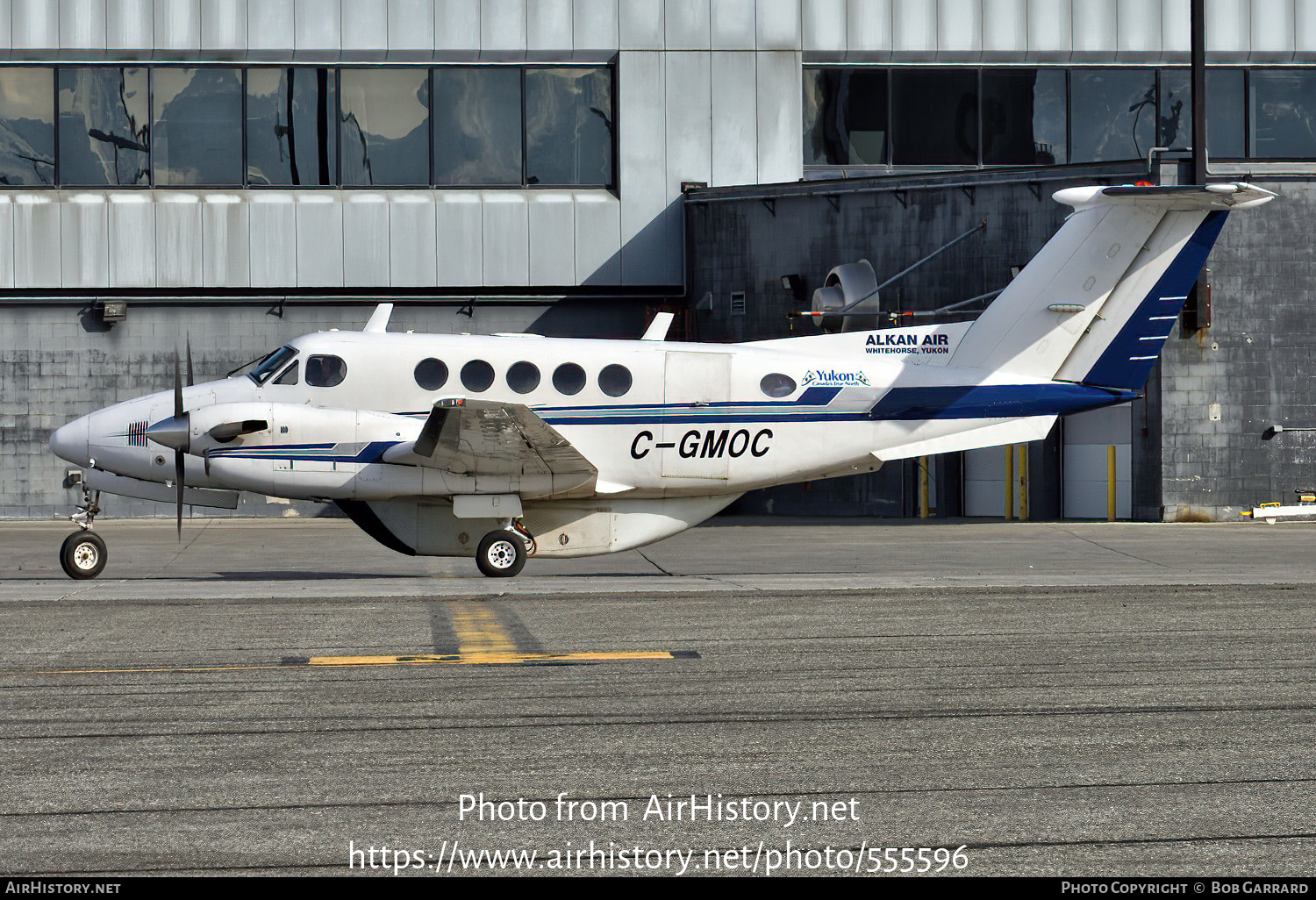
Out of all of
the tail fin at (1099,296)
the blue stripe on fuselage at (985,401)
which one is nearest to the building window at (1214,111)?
the tail fin at (1099,296)

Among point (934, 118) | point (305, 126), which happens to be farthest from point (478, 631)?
point (934, 118)

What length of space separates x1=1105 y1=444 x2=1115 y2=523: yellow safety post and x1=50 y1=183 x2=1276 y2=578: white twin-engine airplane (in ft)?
38.8

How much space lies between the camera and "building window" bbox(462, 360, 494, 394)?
1712 cm

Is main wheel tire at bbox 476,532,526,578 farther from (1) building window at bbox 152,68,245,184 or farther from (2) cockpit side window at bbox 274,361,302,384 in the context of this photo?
(1) building window at bbox 152,68,245,184

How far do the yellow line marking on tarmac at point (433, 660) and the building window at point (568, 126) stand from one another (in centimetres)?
2464

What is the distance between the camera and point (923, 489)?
31219 millimetres

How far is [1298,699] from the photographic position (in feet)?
27.0

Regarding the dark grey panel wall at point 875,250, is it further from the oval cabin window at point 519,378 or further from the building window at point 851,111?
the oval cabin window at point 519,378

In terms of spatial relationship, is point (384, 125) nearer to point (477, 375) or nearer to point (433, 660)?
point (477, 375)

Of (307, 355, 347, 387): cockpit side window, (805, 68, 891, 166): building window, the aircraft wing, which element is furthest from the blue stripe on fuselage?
(805, 68, 891, 166): building window

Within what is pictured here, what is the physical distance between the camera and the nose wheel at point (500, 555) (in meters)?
16.8

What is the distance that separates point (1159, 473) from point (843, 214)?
8.95m

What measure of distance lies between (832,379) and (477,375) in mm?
4581

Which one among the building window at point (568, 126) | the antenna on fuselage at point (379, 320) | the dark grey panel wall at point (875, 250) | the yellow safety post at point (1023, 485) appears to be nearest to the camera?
the antenna on fuselage at point (379, 320)
